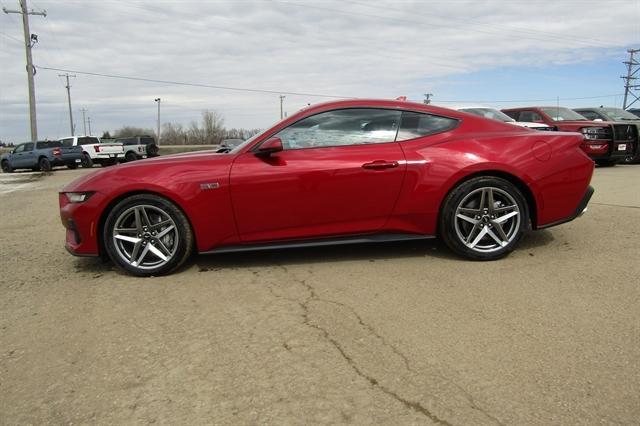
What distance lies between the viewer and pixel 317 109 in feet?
14.4

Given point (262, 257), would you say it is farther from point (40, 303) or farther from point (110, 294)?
point (40, 303)

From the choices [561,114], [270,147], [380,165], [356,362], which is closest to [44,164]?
[561,114]

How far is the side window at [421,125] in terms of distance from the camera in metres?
4.41

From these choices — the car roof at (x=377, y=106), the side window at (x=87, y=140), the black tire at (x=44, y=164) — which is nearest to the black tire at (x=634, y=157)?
the car roof at (x=377, y=106)

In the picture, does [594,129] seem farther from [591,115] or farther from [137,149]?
[137,149]

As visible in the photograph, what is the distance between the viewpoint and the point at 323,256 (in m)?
4.71

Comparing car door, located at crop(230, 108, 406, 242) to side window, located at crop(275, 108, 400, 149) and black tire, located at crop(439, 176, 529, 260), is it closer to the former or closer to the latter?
side window, located at crop(275, 108, 400, 149)

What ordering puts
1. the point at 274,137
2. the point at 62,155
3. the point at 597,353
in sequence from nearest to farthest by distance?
the point at 597,353 < the point at 274,137 < the point at 62,155

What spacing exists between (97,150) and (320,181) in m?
26.9

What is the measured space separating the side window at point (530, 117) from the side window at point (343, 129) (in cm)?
1098

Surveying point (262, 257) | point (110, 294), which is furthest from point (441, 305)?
point (110, 294)

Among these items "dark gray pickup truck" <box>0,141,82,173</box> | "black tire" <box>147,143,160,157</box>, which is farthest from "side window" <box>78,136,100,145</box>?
"dark gray pickup truck" <box>0,141,82,173</box>

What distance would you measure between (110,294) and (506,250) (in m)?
3.37

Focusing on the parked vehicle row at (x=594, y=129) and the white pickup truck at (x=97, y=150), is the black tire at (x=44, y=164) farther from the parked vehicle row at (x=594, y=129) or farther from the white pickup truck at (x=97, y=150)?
the parked vehicle row at (x=594, y=129)
